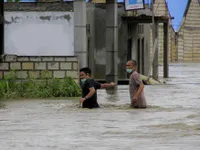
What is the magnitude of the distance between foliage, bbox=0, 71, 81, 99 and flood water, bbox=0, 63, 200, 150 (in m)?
1.33

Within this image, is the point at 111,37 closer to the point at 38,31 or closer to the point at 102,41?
the point at 38,31

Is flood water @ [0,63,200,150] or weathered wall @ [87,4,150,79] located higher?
weathered wall @ [87,4,150,79]

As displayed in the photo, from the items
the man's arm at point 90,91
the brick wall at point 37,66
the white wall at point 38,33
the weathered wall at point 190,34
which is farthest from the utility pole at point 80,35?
the weathered wall at point 190,34

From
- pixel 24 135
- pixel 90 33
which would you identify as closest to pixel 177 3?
pixel 90 33

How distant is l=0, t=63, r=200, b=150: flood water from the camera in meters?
10.7

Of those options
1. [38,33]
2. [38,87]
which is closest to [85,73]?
[38,87]

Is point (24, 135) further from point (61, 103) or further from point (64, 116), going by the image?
point (61, 103)

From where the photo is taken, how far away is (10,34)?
23406 millimetres

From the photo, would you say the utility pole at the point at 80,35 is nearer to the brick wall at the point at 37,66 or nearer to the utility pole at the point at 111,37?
the brick wall at the point at 37,66

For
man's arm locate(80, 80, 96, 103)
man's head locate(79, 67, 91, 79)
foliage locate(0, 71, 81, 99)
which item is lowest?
foliage locate(0, 71, 81, 99)

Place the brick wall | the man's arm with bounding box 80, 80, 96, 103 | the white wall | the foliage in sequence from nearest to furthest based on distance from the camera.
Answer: the man's arm with bounding box 80, 80, 96, 103
the foliage
the brick wall
the white wall

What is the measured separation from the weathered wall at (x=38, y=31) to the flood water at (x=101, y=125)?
3.42m

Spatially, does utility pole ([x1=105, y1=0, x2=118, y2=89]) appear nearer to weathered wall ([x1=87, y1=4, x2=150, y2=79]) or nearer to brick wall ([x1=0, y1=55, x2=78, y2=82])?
weathered wall ([x1=87, y1=4, x2=150, y2=79])

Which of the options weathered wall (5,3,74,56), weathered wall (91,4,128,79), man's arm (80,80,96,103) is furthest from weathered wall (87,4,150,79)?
man's arm (80,80,96,103)
